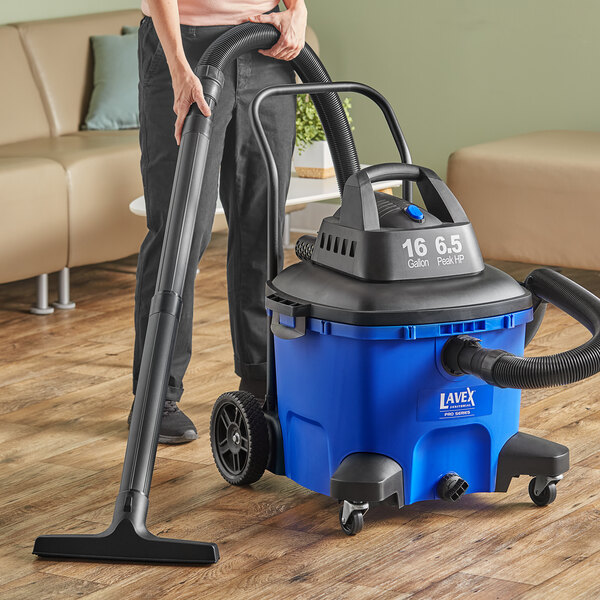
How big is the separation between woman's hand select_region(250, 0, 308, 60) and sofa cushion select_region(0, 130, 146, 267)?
1479 millimetres

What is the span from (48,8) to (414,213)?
2.92 m

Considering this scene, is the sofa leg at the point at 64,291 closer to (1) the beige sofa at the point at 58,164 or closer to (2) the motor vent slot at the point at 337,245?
(1) the beige sofa at the point at 58,164

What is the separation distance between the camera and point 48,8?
4.38m

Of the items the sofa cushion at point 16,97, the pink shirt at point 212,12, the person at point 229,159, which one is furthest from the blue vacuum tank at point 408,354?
the sofa cushion at point 16,97

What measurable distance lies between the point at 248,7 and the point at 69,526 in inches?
39.9

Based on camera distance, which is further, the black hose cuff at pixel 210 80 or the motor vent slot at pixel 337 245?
the black hose cuff at pixel 210 80

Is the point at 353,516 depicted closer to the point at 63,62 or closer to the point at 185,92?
the point at 185,92

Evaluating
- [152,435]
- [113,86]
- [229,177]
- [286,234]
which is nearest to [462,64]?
[286,234]

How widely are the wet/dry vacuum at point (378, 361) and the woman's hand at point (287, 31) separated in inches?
7.5

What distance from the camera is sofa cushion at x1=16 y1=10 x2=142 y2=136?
13.4 feet

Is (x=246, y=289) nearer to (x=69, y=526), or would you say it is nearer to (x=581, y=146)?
(x=69, y=526)

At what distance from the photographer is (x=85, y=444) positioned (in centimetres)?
234

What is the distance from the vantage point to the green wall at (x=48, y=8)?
167 inches

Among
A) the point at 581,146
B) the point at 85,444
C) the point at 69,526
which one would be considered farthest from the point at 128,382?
the point at 581,146
